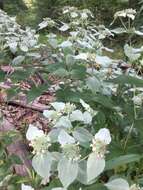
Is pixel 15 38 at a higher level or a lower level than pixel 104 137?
lower

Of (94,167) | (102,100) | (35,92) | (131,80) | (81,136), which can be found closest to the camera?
(94,167)

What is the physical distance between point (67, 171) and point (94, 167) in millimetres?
65

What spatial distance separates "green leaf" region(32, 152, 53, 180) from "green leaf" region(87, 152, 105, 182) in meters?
0.10

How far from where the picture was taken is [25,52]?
2369 mm

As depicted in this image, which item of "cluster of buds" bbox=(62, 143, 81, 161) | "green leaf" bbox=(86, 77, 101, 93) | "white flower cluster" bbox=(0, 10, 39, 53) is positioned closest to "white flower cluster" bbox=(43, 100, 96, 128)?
"cluster of buds" bbox=(62, 143, 81, 161)

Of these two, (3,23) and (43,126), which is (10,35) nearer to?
(3,23)

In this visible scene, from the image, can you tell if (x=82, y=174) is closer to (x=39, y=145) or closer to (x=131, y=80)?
(x=39, y=145)

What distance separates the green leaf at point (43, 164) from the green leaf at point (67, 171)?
30 mm

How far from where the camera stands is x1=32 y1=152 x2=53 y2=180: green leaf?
1.24 m

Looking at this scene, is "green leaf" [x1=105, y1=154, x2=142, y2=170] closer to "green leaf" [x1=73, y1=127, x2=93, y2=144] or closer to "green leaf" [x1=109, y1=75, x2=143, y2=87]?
"green leaf" [x1=73, y1=127, x2=93, y2=144]

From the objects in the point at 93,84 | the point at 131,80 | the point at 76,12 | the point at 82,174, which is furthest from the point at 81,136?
the point at 76,12

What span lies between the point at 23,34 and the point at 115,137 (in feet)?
3.16

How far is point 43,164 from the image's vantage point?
1247mm

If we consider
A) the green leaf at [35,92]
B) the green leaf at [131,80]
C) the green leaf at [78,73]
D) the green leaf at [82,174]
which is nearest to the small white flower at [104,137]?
the green leaf at [82,174]
